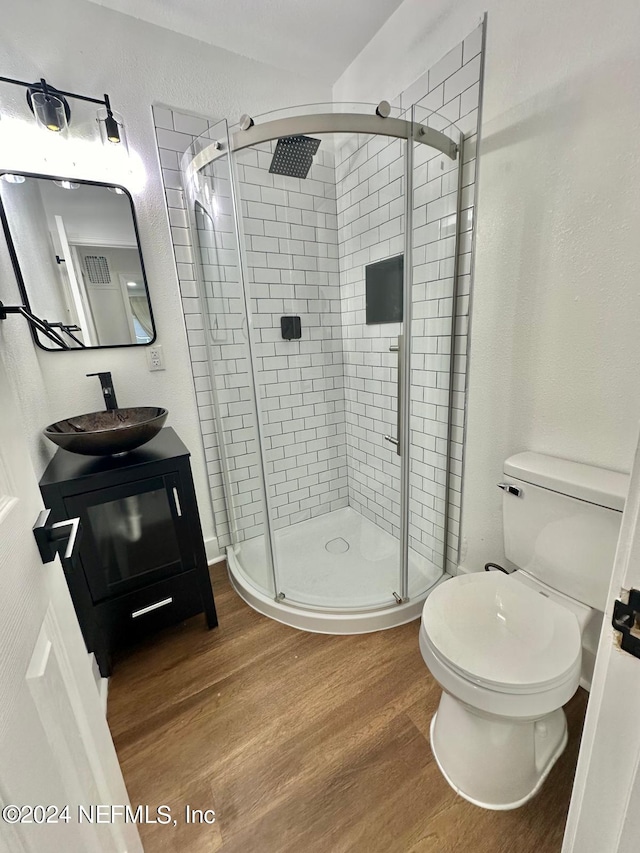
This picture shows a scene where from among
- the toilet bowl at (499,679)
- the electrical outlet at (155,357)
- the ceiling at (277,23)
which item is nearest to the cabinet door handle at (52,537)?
the toilet bowl at (499,679)

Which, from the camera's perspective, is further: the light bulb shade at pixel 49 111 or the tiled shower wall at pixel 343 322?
the tiled shower wall at pixel 343 322

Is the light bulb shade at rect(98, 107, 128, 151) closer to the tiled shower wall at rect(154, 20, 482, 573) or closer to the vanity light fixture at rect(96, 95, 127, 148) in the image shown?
the vanity light fixture at rect(96, 95, 127, 148)

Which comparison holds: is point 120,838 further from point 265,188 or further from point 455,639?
point 265,188

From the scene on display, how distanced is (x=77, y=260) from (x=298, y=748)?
2.12 metres

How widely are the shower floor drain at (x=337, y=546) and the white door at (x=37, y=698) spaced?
1425mm

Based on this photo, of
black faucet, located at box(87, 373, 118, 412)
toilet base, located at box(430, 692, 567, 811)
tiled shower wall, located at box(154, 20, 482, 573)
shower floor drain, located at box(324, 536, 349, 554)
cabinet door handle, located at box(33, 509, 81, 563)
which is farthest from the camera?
shower floor drain, located at box(324, 536, 349, 554)

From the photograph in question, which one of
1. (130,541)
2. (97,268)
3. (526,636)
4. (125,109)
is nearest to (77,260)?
(97,268)

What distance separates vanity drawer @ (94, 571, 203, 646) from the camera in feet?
4.75

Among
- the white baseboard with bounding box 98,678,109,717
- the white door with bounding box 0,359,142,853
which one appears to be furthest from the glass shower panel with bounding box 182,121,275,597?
the white door with bounding box 0,359,142,853

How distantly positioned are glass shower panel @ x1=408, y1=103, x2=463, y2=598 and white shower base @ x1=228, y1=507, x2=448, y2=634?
0.09 metres

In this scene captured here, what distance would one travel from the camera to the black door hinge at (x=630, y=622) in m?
0.44

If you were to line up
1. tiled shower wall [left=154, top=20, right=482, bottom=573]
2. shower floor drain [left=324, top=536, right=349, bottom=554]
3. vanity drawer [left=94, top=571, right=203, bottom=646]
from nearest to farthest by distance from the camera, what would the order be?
vanity drawer [left=94, top=571, right=203, bottom=646], tiled shower wall [left=154, top=20, right=482, bottom=573], shower floor drain [left=324, top=536, right=349, bottom=554]

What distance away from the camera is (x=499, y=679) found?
92 centimetres

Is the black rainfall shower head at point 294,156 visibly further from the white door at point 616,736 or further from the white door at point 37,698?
the white door at point 616,736
